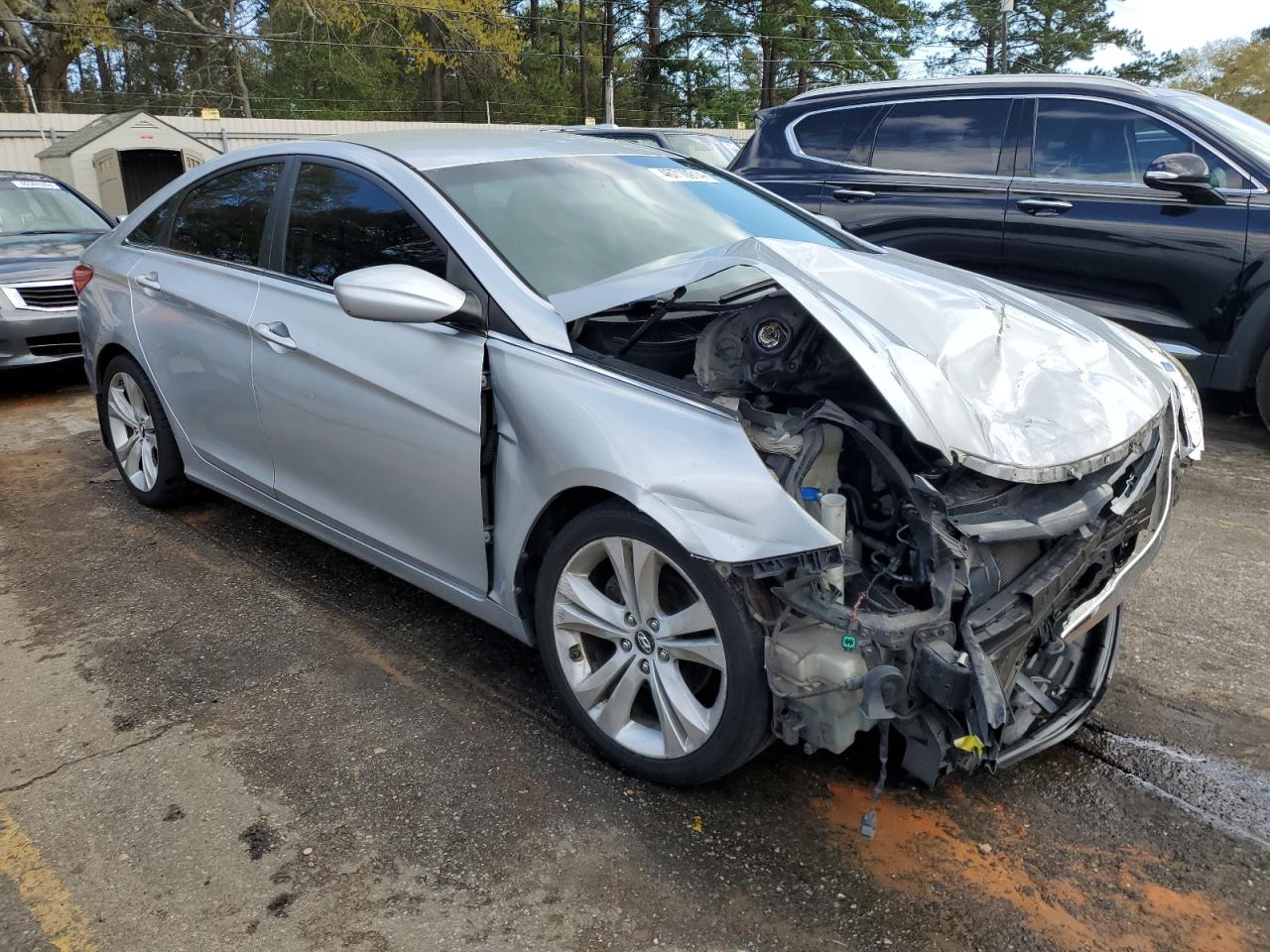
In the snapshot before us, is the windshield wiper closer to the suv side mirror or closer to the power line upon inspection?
the suv side mirror

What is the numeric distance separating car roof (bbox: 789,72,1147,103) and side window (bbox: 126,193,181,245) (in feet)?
13.2

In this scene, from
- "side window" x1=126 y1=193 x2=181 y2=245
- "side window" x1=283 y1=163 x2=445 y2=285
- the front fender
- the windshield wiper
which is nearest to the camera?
the front fender

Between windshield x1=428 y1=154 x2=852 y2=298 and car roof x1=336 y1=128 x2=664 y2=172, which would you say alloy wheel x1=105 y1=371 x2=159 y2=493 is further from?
windshield x1=428 y1=154 x2=852 y2=298

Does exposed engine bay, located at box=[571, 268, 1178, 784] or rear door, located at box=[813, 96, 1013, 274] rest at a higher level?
rear door, located at box=[813, 96, 1013, 274]

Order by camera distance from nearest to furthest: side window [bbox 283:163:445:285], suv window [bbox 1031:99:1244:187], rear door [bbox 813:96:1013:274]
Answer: side window [bbox 283:163:445:285]
suv window [bbox 1031:99:1244:187]
rear door [bbox 813:96:1013:274]

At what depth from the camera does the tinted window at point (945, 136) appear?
228 inches

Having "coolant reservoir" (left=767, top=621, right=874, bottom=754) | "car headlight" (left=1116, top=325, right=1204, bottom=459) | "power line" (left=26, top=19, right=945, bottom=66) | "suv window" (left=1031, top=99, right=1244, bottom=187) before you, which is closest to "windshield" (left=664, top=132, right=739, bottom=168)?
"suv window" (left=1031, top=99, right=1244, bottom=187)

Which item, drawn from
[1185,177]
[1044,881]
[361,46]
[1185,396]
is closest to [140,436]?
[1044,881]

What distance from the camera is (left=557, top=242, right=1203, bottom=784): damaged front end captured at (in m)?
2.11

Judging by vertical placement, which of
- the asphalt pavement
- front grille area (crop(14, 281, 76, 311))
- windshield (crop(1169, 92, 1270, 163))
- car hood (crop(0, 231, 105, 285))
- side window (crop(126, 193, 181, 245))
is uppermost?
windshield (crop(1169, 92, 1270, 163))

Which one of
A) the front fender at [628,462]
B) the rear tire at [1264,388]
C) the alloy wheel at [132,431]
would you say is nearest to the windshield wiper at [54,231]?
the alloy wheel at [132,431]

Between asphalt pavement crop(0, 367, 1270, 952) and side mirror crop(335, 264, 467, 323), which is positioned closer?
asphalt pavement crop(0, 367, 1270, 952)

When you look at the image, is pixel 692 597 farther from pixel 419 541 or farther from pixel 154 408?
pixel 154 408

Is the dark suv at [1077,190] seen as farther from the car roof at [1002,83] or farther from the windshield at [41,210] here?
the windshield at [41,210]
